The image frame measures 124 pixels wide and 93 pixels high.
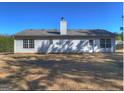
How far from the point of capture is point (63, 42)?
1049 inches

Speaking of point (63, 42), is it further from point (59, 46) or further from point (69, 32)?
point (69, 32)

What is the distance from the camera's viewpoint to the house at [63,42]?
2661cm

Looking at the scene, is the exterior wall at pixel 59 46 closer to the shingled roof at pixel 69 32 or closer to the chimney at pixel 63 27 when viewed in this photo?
the shingled roof at pixel 69 32

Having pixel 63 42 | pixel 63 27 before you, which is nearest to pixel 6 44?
pixel 63 42

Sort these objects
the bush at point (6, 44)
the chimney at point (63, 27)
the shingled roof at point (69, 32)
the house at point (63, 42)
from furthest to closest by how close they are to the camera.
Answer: the bush at point (6, 44) → the chimney at point (63, 27) → the shingled roof at point (69, 32) → the house at point (63, 42)

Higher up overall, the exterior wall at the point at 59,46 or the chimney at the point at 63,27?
the chimney at the point at 63,27

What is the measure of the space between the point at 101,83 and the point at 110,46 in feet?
62.1

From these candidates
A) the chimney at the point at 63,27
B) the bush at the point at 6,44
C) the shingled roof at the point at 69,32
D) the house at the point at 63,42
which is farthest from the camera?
the bush at the point at 6,44

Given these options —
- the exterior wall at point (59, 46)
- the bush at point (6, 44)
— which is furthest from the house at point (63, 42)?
the bush at point (6, 44)

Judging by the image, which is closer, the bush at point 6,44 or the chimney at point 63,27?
the chimney at point 63,27

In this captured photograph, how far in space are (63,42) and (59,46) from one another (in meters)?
0.66

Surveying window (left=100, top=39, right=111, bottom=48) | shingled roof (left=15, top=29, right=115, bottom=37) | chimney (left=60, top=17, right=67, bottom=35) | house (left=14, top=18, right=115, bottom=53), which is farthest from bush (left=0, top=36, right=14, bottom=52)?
window (left=100, top=39, right=111, bottom=48)

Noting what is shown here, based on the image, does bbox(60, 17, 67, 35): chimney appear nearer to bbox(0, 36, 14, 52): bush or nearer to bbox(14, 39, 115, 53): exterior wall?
bbox(14, 39, 115, 53): exterior wall

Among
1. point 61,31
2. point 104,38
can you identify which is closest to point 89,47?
point 104,38
